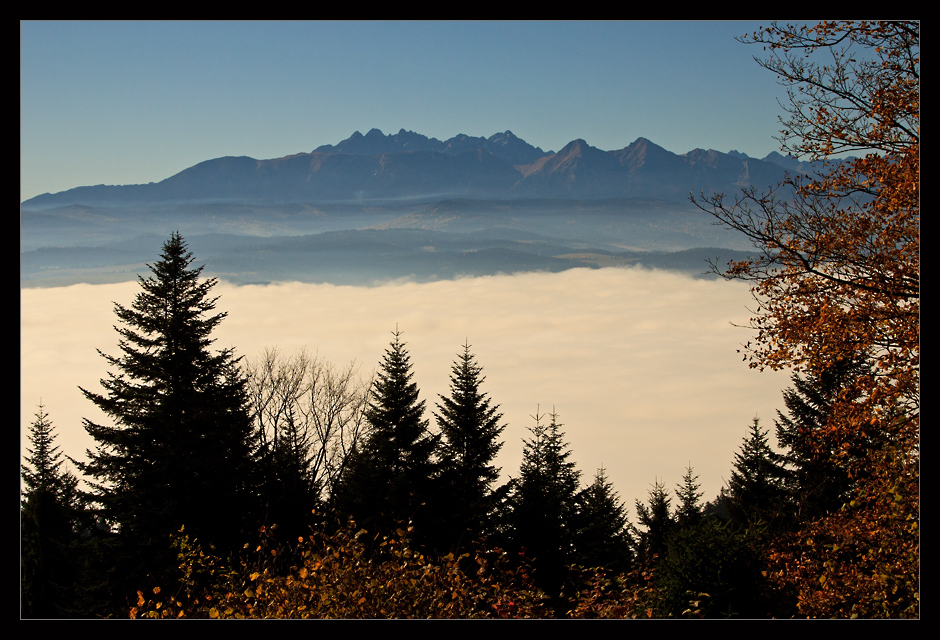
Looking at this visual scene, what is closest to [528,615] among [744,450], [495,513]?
[495,513]

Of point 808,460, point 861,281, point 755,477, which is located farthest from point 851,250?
point 755,477

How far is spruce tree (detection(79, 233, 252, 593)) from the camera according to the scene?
19.0m

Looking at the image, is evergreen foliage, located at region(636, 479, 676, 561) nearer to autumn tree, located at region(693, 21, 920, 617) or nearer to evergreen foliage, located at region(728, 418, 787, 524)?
evergreen foliage, located at region(728, 418, 787, 524)

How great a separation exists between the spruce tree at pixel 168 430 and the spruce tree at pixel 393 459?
15.6 ft

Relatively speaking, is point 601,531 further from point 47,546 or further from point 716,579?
point 47,546

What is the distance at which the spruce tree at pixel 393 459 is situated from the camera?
24.3m

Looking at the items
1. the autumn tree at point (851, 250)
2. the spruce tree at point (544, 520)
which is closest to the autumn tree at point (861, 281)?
the autumn tree at point (851, 250)

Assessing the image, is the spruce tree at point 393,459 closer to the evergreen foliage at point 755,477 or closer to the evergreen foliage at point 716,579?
the evergreen foliage at point 755,477

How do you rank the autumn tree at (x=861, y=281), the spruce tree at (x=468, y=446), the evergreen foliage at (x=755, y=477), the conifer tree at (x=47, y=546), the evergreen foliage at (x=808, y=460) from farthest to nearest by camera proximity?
the spruce tree at (x=468, y=446), the evergreen foliage at (x=755, y=477), the evergreen foliage at (x=808, y=460), the conifer tree at (x=47, y=546), the autumn tree at (x=861, y=281)

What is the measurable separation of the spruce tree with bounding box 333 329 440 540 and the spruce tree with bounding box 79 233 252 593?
15.6 ft

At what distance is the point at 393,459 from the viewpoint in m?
25.6

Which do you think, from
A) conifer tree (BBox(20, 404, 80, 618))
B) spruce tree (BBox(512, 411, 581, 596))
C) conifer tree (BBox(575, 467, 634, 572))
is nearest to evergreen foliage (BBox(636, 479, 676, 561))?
conifer tree (BBox(575, 467, 634, 572))
